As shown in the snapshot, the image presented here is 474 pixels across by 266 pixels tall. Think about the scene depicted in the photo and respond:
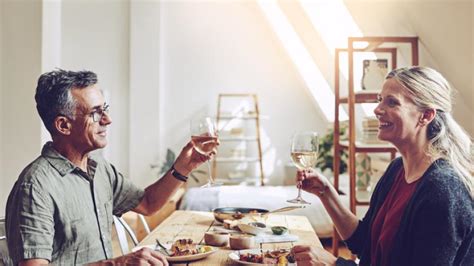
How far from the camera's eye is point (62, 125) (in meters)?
1.55

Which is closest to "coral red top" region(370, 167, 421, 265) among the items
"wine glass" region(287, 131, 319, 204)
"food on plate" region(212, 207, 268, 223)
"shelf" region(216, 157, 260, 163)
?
"wine glass" region(287, 131, 319, 204)

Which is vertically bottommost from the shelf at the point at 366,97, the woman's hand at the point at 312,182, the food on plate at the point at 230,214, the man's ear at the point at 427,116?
the food on plate at the point at 230,214

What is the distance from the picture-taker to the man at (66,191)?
51.7 inches

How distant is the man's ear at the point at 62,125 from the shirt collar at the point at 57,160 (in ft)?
0.21

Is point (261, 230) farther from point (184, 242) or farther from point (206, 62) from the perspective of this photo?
point (206, 62)

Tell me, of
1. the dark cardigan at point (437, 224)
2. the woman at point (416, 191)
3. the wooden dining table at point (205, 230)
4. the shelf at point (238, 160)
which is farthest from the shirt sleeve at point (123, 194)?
the shelf at point (238, 160)

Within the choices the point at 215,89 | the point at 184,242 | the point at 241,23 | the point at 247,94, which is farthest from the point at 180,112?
the point at 184,242

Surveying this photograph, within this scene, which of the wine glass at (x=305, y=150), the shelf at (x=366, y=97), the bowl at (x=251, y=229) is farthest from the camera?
the shelf at (x=366, y=97)

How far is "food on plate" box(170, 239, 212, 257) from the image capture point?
5.28ft

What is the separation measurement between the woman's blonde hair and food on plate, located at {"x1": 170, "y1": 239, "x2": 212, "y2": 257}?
32.6 inches

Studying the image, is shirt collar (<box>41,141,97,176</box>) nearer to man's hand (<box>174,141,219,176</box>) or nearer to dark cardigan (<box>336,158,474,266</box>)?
man's hand (<box>174,141,219,176</box>)

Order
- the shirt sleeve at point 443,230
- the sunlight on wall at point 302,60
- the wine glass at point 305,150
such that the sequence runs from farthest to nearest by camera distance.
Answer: the sunlight on wall at point 302,60
the wine glass at point 305,150
the shirt sleeve at point 443,230

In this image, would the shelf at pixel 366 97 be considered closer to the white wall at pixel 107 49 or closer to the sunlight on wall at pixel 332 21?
the sunlight on wall at pixel 332 21

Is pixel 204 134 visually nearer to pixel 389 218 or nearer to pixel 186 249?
pixel 186 249
